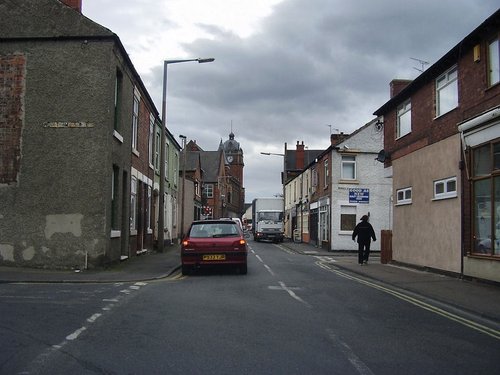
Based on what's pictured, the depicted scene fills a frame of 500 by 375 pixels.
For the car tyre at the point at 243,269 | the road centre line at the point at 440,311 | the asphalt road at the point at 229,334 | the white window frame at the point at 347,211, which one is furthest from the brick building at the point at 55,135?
the white window frame at the point at 347,211

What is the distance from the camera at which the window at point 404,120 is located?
1842cm

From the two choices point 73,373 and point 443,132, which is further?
point 443,132

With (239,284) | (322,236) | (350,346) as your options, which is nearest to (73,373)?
(350,346)

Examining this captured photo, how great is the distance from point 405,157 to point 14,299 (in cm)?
1357

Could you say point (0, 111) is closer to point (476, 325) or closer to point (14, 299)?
point (14, 299)

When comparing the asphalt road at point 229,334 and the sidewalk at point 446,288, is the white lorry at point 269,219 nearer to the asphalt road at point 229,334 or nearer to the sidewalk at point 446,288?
the sidewalk at point 446,288

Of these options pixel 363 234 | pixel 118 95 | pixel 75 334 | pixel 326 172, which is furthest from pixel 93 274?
pixel 326 172

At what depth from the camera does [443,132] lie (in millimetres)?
15320

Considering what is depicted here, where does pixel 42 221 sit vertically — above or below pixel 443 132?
below

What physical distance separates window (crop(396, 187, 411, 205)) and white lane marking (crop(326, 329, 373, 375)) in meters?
12.2

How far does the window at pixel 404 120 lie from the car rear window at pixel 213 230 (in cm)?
753

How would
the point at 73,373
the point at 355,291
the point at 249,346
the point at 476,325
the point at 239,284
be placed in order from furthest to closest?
the point at 239,284, the point at 355,291, the point at 476,325, the point at 249,346, the point at 73,373

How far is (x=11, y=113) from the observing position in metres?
15.4

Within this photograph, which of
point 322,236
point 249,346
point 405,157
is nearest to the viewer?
point 249,346
